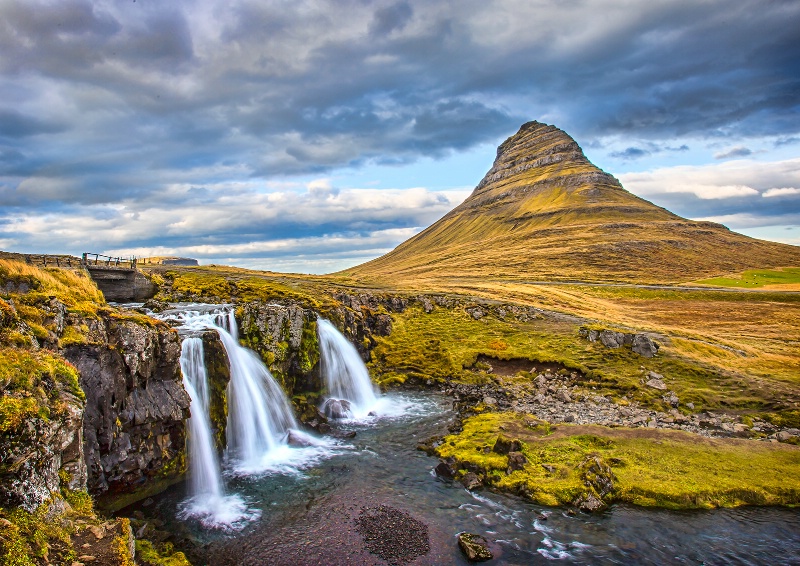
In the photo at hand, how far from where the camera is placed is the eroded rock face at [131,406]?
19.0m

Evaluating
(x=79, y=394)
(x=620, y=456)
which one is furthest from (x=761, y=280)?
(x=79, y=394)

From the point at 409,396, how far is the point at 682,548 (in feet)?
85.8

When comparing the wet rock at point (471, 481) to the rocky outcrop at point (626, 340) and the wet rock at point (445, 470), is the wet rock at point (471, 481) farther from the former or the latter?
the rocky outcrop at point (626, 340)

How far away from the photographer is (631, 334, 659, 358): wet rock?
45.0 m

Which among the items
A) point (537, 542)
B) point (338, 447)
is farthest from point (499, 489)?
point (338, 447)

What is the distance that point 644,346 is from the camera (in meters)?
45.5

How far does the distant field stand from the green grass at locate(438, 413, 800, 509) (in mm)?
107636

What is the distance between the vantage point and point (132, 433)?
20.9 metres

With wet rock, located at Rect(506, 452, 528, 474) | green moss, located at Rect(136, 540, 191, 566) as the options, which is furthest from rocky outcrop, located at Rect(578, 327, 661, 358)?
green moss, located at Rect(136, 540, 191, 566)

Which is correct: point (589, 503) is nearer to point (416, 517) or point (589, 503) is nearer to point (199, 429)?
point (416, 517)

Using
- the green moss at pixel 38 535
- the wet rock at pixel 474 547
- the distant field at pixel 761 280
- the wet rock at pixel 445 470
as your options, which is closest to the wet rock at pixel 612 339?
the wet rock at pixel 445 470

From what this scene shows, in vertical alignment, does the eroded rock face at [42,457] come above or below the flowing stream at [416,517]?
above

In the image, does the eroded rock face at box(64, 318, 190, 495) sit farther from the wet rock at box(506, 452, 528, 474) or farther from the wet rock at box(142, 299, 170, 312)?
the wet rock at box(506, 452, 528, 474)

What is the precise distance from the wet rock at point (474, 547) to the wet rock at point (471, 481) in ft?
15.2
